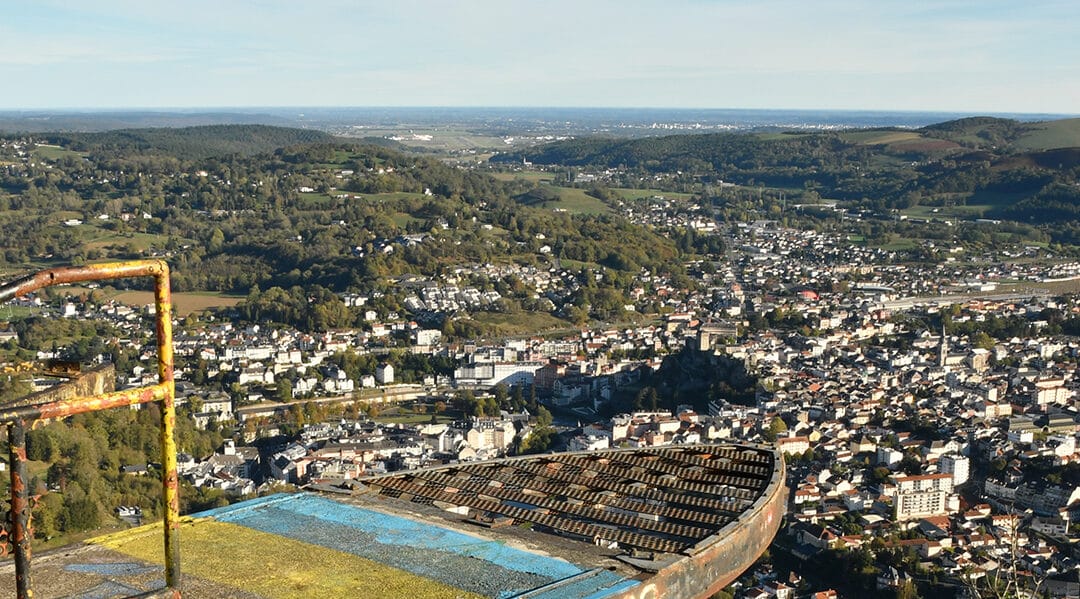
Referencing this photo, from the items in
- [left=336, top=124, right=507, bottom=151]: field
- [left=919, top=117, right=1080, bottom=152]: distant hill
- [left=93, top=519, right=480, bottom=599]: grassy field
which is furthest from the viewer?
[left=336, top=124, right=507, bottom=151]: field

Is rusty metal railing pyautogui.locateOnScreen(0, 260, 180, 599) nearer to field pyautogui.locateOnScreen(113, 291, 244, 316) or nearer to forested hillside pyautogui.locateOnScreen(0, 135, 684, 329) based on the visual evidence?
forested hillside pyautogui.locateOnScreen(0, 135, 684, 329)

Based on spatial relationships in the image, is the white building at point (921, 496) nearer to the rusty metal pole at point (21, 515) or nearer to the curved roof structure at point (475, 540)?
the curved roof structure at point (475, 540)

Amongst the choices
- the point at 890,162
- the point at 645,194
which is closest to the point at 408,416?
the point at 645,194

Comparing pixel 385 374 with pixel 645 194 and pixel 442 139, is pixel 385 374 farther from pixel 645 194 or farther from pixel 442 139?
pixel 442 139

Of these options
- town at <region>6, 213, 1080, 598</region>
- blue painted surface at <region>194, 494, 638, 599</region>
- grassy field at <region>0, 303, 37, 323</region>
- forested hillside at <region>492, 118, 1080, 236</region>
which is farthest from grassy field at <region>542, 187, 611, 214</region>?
blue painted surface at <region>194, 494, 638, 599</region>

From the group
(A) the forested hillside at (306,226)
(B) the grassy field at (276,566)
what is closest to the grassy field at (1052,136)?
(A) the forested hillside at (306,226)

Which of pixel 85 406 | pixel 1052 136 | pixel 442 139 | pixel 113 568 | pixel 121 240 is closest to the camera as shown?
pixel 85 406

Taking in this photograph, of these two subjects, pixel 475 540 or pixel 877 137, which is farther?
pixel 877 137
